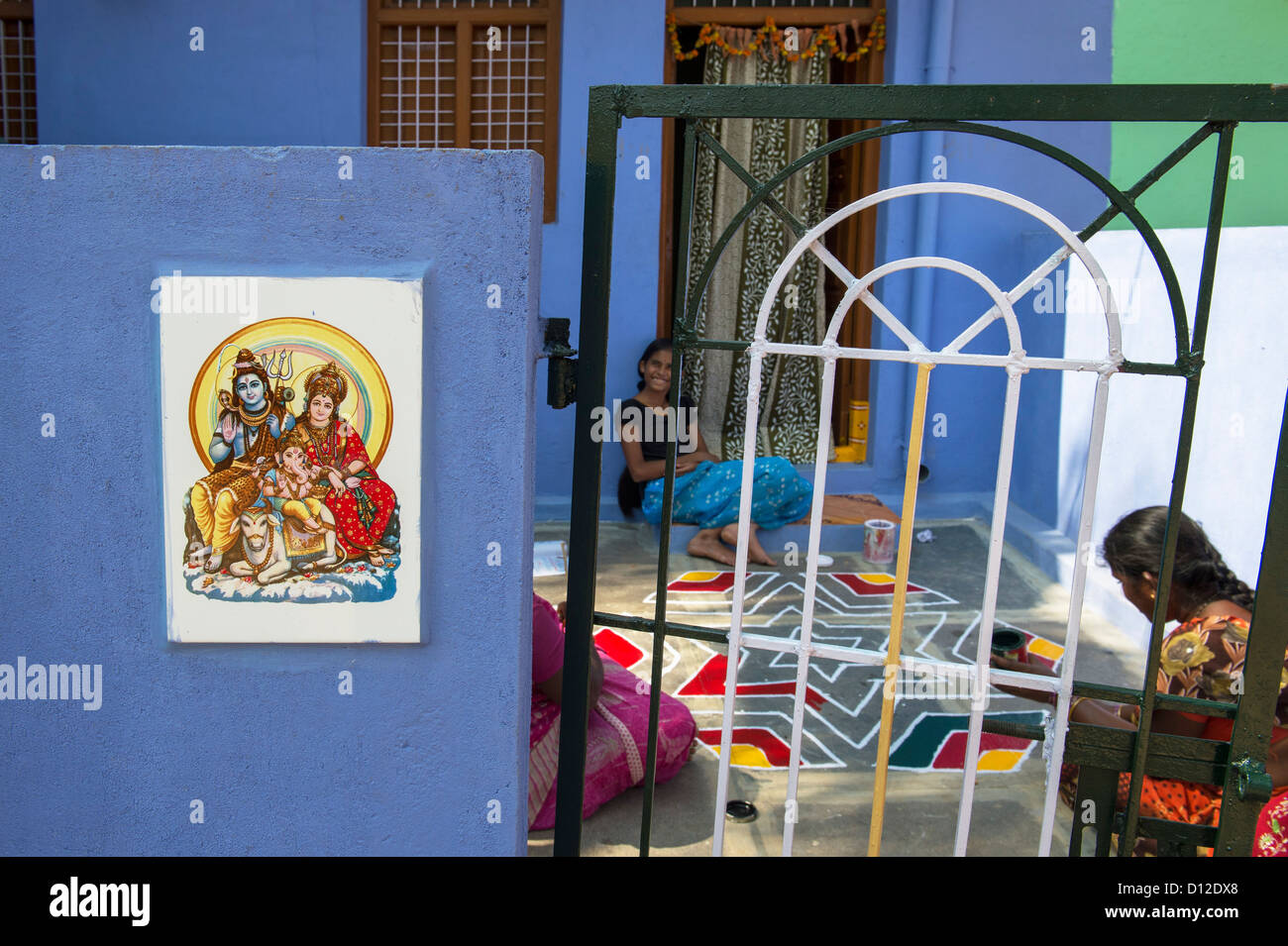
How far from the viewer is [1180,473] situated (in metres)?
1.79

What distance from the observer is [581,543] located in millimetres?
2016

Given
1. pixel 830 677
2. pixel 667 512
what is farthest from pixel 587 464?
pixel 830 677

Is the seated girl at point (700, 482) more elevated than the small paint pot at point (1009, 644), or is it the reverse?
the small paint pot at point (1009, 644)

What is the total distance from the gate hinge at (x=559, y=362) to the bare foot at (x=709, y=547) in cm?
348

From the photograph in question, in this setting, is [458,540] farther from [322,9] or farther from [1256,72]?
[1256,72]

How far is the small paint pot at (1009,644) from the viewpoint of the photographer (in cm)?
207

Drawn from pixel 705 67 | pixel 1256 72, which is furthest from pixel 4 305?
pixel 1256 72

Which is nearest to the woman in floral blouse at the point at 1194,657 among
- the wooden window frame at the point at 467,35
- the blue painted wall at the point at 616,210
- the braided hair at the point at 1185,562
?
the braided hair at the point at 1185,562

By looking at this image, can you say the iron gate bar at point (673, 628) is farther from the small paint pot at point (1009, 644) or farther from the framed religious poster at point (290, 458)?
the small paint pot at point (1009, 644)

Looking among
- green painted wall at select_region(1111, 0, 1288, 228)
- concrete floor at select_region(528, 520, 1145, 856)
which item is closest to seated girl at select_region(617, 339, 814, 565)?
concrete floor at select_region(528, 520, 1145, 856)

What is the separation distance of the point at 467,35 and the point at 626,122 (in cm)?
99

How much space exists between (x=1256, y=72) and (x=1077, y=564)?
5464 mm

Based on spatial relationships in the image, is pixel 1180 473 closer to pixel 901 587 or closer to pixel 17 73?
pixel 901 587

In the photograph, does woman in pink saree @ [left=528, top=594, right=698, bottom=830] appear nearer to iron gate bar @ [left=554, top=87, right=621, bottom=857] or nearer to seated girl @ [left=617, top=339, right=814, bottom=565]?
iron gate bar @ [left=554, top=87, right=621, bottom=857]
